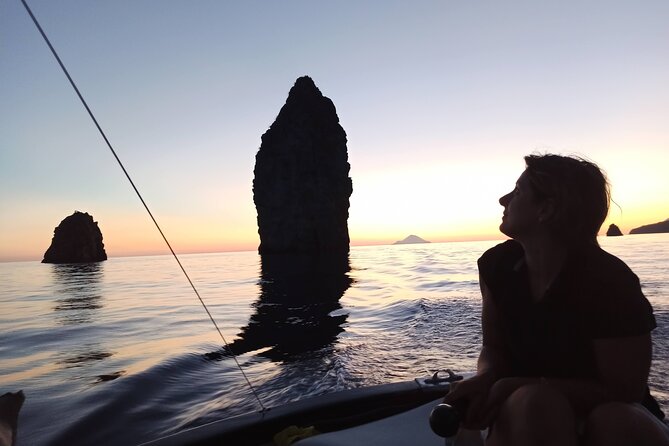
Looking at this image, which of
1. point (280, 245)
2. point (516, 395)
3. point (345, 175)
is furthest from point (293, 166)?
point (516, 395)

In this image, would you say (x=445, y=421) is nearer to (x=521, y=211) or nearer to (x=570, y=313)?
(x=570, y=313)

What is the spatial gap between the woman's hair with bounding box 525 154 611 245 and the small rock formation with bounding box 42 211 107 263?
97085 mm

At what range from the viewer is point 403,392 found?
9.57 ft

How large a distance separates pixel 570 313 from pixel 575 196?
18.1 inches

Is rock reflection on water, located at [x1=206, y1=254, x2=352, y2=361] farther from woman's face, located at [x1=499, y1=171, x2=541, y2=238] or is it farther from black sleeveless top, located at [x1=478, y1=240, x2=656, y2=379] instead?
woman's face, located at [x1=499, y1=171, x2=541, y2=238]

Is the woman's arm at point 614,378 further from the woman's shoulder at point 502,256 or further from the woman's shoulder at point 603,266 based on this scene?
the woman's shoulder at point 502,256

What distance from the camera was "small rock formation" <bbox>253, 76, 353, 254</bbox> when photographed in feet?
211

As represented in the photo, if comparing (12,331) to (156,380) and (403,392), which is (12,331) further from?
(403,392)

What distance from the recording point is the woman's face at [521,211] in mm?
1689

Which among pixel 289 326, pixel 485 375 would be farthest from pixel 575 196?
pixel 289 326

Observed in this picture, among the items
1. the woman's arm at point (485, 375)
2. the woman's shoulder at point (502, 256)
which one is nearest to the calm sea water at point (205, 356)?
the woman's arm at point (485, 375)

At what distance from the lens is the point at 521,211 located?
5.66 feet

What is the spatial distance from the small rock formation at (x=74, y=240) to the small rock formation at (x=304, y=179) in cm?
4039

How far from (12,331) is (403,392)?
399 inches
